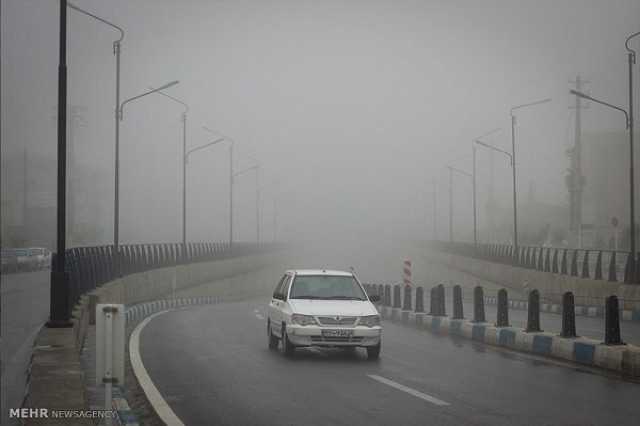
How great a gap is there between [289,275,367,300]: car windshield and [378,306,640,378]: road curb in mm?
3303

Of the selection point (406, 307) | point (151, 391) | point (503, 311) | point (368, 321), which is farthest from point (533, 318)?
point (406, 307)

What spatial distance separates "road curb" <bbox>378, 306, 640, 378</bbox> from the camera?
13.3 meters

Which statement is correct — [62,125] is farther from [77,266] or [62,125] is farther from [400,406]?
[400,406]

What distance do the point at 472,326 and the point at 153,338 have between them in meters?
7.04

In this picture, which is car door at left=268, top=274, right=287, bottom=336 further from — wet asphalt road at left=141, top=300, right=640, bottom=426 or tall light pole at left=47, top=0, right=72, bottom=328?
tall light pole at left=47, top=0, right=72, bottom=328

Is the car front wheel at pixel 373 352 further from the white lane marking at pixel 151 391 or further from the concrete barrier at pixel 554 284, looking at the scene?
the concrete barrier at pixel 554 284

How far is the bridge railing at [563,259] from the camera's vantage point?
3526cm

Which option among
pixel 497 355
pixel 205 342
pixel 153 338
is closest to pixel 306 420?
pixel 497 355

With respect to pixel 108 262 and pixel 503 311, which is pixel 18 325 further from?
pixel 503 311

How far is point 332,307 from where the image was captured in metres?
15.4

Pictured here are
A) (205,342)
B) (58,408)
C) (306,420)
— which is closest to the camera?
→ (58,408)

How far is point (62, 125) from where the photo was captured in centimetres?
1667

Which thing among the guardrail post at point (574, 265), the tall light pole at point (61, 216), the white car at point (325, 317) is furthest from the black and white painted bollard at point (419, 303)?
the guardrail post at point (574, 265)

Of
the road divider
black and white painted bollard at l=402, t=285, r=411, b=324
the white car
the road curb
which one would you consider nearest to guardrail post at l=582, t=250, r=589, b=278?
black and white painted bollard at l=402, t=285, r=411, b=324
